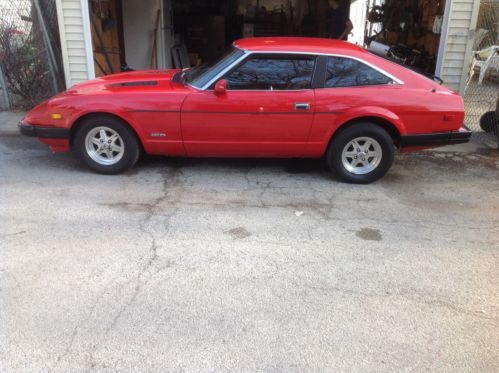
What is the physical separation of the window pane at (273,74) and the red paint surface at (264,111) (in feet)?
0.31

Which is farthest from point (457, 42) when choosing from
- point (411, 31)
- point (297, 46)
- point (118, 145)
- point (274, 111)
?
point (411, 31)

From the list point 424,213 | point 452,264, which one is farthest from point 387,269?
point 424,213

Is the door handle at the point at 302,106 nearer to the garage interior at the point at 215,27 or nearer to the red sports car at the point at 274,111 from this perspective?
the red sports car at the point at 274,111

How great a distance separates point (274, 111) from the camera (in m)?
4.98

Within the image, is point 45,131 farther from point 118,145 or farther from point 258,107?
point 258,107

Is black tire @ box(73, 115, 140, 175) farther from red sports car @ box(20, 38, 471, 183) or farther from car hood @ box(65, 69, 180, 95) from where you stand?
car hood @ box(65, 69, 180, 95)

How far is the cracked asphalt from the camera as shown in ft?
8.67

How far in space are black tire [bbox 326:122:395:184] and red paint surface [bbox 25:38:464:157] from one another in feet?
0.36

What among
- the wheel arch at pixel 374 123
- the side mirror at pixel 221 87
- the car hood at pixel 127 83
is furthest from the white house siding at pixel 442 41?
the side mirror at pixel 221 87

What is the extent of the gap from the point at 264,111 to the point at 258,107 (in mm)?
77

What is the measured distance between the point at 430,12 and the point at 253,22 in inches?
210

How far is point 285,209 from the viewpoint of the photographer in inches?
179

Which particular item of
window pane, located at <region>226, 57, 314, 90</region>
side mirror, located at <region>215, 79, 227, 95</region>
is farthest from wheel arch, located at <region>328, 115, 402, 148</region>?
side mirror, located at <region>215, 79, 227, 95</region>

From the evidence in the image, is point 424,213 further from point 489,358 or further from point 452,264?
point 489,358
